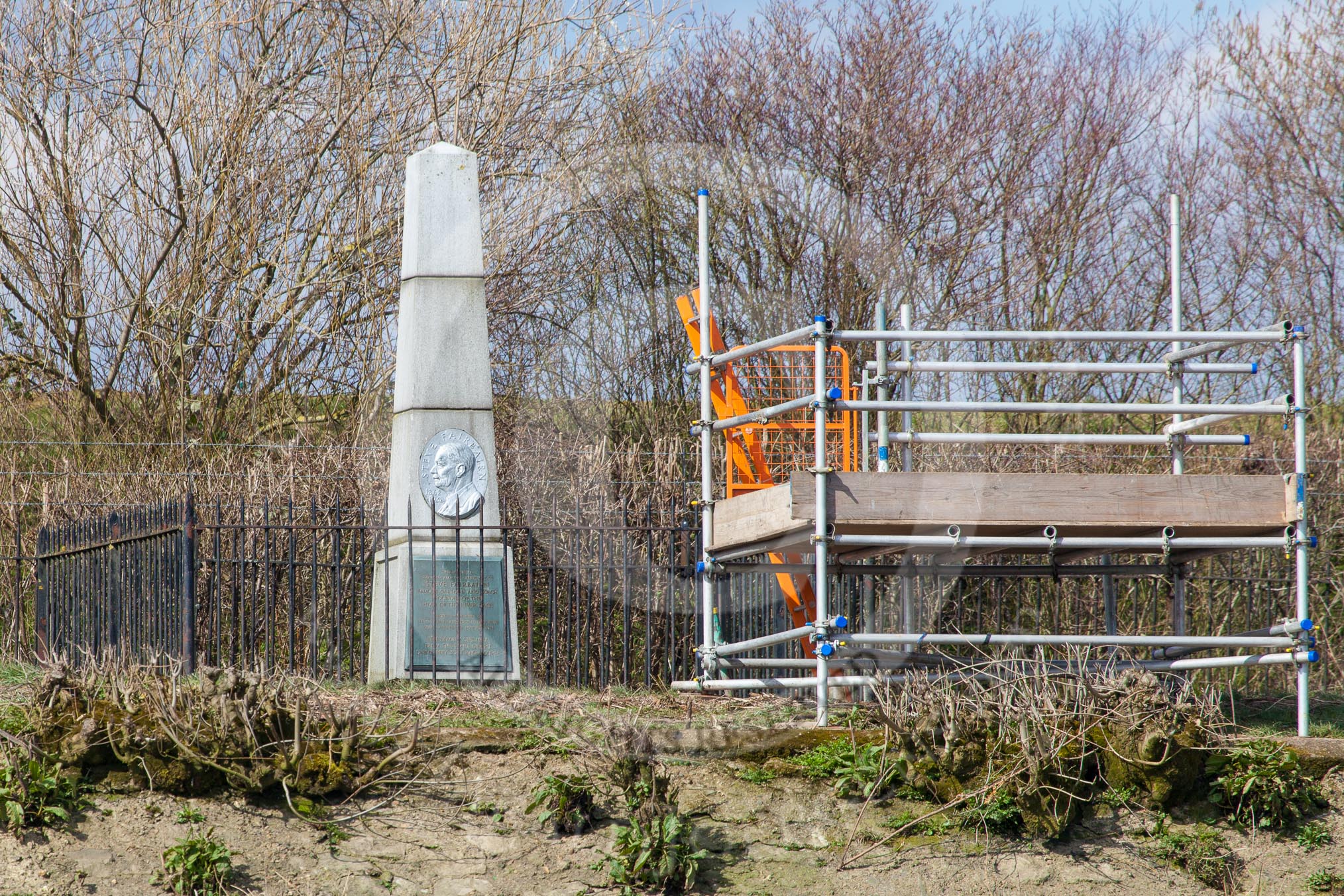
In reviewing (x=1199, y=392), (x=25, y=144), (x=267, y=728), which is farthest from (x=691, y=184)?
(x=267, y=728)

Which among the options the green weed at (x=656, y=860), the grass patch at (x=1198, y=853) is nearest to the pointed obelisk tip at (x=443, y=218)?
the green weed at (x=656, y=860)

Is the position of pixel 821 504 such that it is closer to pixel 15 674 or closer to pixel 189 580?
pixel 189 580

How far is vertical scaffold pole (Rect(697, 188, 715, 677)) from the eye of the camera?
658 centimetres

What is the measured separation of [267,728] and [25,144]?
10547 millimetres

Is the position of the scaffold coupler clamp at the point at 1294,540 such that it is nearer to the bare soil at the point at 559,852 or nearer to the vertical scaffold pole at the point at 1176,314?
the vertical scaffold pole at the point at 1176,314

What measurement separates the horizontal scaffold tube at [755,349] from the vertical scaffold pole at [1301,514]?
2200mm

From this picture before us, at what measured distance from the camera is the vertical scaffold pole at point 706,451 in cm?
658

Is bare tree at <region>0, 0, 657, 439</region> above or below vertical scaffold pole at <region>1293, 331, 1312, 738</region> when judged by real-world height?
above

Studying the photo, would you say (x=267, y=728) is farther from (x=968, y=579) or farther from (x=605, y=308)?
(x=605, y=308)

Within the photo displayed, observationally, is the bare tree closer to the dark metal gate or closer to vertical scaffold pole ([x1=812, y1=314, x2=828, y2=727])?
the dark metal gate

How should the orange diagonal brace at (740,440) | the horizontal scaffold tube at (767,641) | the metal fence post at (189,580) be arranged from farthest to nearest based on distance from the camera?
1. the metal fence post at (189,580)
2. the orange diagonal brace at (740,440)
3. the horizontal scaffold tube at (767,641)

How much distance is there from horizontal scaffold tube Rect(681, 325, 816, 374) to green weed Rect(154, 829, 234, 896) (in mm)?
3066

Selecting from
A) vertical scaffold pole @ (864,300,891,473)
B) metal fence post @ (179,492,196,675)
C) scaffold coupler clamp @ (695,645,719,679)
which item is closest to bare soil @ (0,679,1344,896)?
scaffold coupler clamp @ (695,645,719,679)

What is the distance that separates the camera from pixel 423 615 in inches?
308
